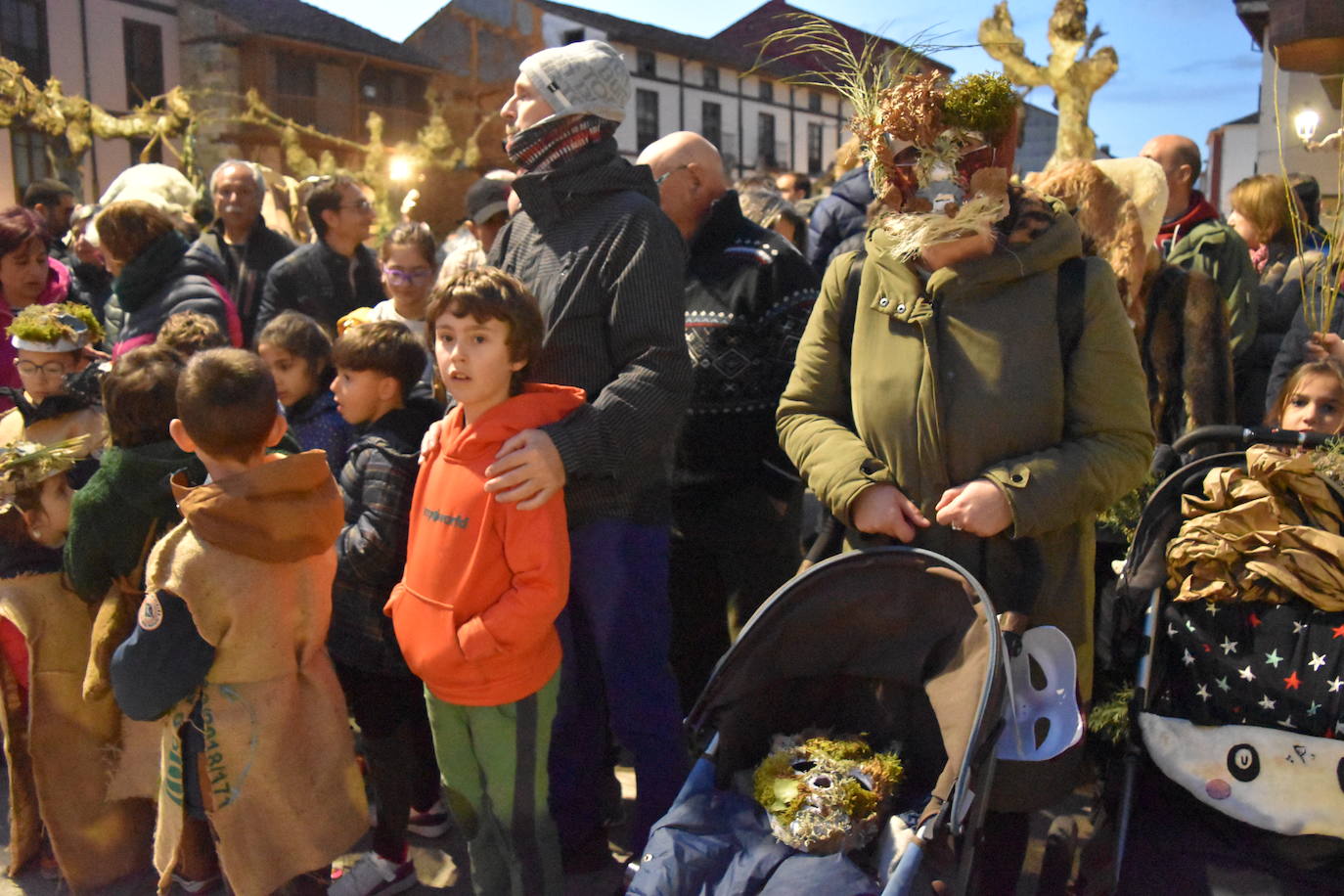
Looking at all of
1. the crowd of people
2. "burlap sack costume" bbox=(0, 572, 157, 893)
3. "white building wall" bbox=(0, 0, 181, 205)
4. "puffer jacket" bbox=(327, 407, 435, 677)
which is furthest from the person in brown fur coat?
"white building wall" bbox=(0, 0, 181, 205)

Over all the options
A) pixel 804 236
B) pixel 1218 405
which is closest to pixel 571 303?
pixel 1218 405

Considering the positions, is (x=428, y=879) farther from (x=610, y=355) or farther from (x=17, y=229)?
(x=17, y=229)

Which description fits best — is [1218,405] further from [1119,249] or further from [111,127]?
[111,127]

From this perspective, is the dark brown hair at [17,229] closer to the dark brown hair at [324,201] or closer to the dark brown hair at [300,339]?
the dark brown hair at [324,201]

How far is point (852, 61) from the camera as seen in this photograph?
248cm

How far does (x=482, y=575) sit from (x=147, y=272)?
245cm

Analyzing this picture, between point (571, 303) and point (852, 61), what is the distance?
0.87 m

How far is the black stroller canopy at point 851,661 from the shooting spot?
2.27 metres

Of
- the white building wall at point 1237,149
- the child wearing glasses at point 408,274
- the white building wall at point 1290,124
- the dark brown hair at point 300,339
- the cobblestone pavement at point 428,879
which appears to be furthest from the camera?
the white building wall at point 1237,149

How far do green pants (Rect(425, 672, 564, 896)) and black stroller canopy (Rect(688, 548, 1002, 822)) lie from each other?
1.55ft

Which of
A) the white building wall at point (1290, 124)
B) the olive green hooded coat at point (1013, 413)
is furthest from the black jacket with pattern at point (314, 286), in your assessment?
the white building wall at point (1290, 124)

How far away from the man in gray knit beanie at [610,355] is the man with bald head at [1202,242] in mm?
→ 2691

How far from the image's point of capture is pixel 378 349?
3088 mm

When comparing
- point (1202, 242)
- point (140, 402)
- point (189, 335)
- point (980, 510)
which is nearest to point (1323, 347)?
point (1202, 242)
